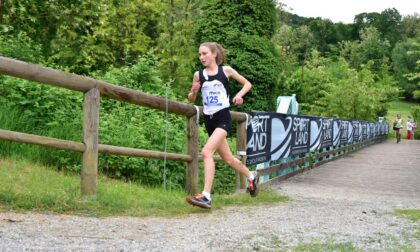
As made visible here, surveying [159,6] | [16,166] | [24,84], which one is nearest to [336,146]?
[159,6]

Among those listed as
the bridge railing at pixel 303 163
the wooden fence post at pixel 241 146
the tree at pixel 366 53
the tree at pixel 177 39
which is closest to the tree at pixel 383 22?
the tree at pixel 366 53

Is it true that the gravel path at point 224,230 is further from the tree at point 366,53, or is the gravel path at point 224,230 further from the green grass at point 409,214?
the tree at point 366,53

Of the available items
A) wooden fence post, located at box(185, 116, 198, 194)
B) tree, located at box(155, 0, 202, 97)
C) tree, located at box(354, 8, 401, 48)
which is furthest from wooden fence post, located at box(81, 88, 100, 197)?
tree, located at box(354, 8, 401, 48)

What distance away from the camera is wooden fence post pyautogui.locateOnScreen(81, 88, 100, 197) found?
15.7ft

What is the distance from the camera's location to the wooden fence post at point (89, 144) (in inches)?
188

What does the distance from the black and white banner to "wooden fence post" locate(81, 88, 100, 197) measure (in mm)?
3449

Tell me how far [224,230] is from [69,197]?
1.35m

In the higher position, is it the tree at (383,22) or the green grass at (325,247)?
the tree at (383,22)

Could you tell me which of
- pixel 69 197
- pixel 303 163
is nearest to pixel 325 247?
pixel 69 197

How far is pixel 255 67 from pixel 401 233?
34.1 ft

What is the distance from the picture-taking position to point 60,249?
3.26 meters

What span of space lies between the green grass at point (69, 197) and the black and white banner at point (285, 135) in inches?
84.7

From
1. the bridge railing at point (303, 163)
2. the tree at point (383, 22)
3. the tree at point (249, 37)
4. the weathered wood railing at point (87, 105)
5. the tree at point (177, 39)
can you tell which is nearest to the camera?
the weathered wood railing at point (87, 105)

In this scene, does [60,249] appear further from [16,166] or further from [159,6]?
[159,6]
